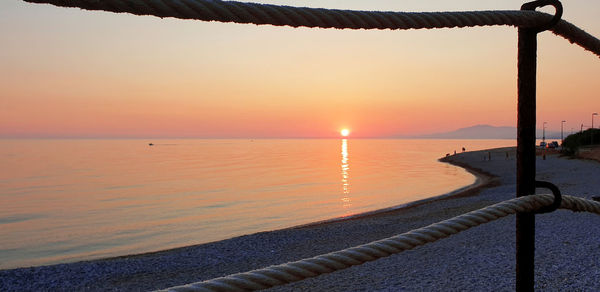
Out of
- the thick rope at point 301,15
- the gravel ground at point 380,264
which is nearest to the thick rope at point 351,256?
the thick rope at point 301,15

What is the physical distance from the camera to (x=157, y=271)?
11273mm

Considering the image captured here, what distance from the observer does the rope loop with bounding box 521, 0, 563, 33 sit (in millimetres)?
1528

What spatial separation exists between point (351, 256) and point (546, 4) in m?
1.29

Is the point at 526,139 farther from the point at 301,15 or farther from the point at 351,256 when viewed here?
the point at 301,15

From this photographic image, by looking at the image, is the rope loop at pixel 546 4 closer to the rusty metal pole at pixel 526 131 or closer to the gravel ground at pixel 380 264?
the rusty metal pole at pixel 526 131

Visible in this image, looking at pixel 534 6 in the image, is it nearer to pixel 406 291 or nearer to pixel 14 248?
pixel 406 291

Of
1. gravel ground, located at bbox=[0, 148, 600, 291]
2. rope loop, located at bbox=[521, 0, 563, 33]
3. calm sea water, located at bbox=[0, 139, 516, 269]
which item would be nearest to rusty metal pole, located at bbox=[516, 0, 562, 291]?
rope loop, located at bbox=[521, 0, 563, 33]

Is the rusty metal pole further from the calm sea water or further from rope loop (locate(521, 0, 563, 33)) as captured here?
the calm sea water

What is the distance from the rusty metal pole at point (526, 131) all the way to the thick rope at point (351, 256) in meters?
0.09

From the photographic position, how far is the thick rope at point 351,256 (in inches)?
40.9

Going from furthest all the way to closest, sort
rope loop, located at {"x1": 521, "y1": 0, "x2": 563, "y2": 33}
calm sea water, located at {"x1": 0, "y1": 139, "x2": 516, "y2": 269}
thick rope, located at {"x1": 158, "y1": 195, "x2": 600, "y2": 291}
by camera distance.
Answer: calm sea water, located at {"x1": 0, "y1": 139, "x2": 516, "y2": 269}, rope loop, located at {"x1": 521, "y1": 0, "x2": 563, "y2": 33}, thick rope, located at {"x1": 158, "y1": 195, "x2": 600, "y2": 291}

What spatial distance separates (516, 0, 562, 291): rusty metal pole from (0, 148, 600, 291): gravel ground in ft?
20.9

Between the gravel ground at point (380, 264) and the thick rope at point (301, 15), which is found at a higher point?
the thick rope at point (301, 15)

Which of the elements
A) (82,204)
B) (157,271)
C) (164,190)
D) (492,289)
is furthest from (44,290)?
(164,190)
